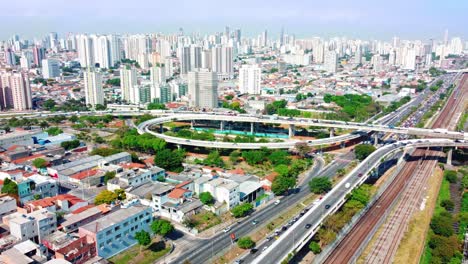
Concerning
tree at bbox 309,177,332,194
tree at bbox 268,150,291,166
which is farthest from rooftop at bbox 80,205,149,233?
tree at bbox 268,150,291,166

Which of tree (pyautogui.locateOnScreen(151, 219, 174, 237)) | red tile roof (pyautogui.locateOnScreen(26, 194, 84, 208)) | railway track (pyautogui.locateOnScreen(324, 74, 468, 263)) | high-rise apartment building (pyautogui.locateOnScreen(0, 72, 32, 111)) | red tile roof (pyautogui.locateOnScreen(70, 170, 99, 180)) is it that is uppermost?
high-rise apartment building (pyautogui.locateOnScreen(0, 72, 32, 111))

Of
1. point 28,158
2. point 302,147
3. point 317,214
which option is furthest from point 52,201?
point 302,147

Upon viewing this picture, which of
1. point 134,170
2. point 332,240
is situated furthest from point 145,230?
point 332,240

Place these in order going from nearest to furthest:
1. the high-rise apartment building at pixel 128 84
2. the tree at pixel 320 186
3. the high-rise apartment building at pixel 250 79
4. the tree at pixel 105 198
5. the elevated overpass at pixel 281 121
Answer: the tree at pixel 105 198
the tree at pixel 320 186
the elevated overpass at pixel 281 121
the high-rise apartment building at pixel 128 84
the high-rise apartment building at pixel 250 79

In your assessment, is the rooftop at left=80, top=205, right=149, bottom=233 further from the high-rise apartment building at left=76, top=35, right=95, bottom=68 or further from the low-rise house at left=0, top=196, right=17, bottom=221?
the high-rise apartment building at left=76, top=35, right=95, bottom=68

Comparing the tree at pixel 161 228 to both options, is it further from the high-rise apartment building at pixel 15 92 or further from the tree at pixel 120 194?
the high-rise apartment building at pixel 15 92

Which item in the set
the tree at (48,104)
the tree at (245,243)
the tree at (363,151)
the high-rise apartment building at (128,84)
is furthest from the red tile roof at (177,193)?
the tree at (48,104)

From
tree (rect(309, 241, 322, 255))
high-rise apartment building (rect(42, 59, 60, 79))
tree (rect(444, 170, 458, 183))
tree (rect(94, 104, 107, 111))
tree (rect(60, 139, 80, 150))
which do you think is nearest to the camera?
tree (rect(309, 241, 322, 255))
